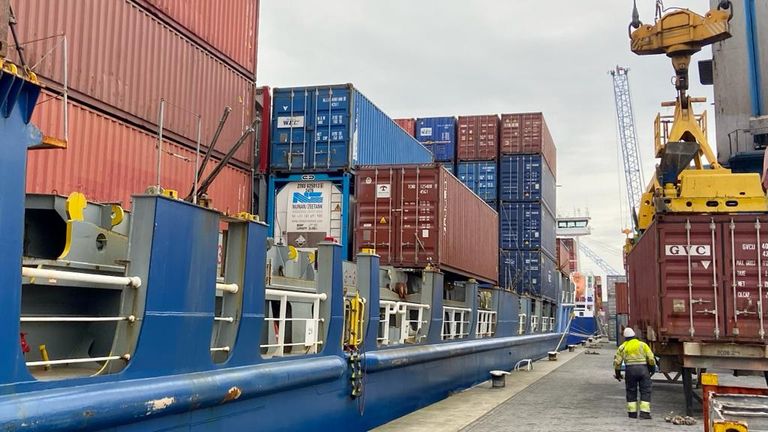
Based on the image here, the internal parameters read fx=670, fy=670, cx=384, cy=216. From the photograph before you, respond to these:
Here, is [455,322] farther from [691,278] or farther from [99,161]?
[99,161]

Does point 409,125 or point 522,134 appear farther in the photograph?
point 409,125

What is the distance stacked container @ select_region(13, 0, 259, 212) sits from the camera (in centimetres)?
758

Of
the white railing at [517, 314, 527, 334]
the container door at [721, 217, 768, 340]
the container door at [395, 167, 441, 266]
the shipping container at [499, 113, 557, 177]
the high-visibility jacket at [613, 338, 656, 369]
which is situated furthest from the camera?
the shipping container at [499, 113, 557, 177]

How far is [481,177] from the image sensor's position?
24688mm

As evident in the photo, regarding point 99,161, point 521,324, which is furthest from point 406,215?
point 521,324

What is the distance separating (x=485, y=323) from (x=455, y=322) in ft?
10.4

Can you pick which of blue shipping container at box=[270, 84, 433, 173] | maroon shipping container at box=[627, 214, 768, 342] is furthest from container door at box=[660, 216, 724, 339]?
blue shipping container at box=[270, 84, 433, 173]

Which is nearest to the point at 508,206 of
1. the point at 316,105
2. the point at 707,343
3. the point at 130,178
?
the point at 316,105

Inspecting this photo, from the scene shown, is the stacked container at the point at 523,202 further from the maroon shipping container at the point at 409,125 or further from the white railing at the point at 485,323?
the white railing at the point at 485,323

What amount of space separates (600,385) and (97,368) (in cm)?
1168

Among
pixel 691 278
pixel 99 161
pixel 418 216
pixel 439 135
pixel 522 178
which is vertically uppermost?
pixel 439 135

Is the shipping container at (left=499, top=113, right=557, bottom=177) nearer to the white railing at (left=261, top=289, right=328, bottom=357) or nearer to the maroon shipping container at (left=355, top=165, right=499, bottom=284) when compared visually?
the maroon shipping container at (left=355, top=165, right=499, bottom=284)

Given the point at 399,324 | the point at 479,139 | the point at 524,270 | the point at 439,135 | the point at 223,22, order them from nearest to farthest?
the point at 399,324
the point at 223,22
the point at 524,270
the point at 479,139
the point at 439,135

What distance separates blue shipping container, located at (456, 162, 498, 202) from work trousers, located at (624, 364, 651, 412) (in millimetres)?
15121
